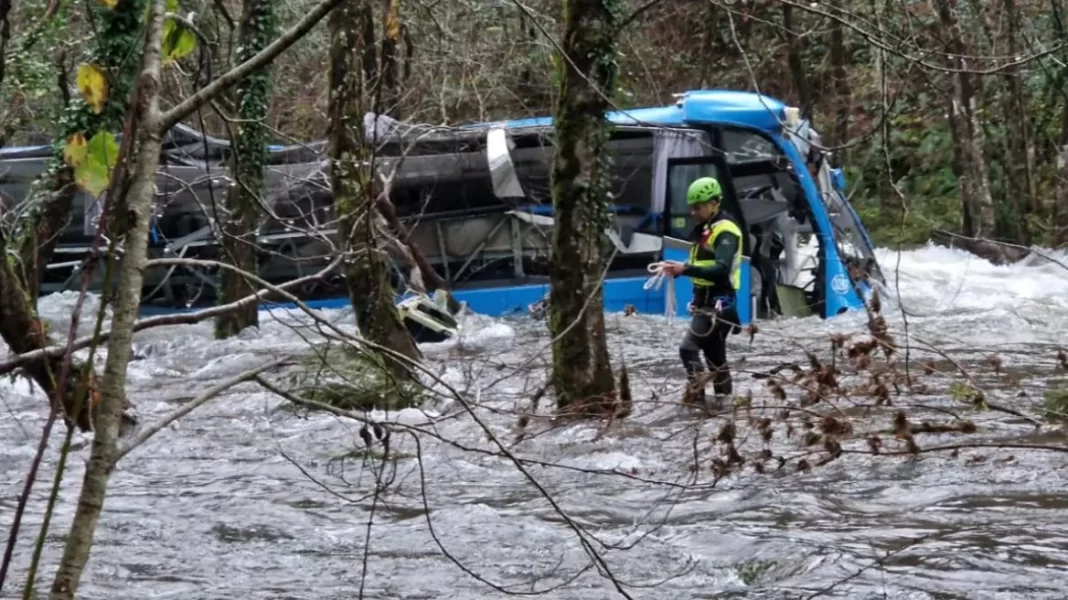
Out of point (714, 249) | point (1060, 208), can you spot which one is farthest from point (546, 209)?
point (1060, 208)

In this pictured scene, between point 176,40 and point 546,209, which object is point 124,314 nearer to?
point 176,40

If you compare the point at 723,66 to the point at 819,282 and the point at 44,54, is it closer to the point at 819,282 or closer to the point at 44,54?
the point at 819,282

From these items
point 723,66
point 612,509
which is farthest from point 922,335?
point 723,66

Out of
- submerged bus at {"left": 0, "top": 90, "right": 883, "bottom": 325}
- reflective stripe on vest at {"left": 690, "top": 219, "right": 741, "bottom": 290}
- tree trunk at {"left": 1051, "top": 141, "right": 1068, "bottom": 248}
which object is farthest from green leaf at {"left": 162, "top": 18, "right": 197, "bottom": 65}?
tree trunk at {"left": 1051, "top": 141, "right": 1068, "bottom": 248}

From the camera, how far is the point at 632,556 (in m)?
6.64

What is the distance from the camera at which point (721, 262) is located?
10883 millimetres

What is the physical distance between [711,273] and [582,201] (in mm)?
1683

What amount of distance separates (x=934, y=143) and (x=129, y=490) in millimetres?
21836

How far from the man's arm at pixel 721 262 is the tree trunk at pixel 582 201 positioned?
111 centimetres

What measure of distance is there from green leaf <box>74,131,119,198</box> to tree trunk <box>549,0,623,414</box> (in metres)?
6.58

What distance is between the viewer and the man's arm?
10844 mm

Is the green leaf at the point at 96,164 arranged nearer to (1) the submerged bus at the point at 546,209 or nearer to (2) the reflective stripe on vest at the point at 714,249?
(2) the reflective stripe on vest at the point at 714,249

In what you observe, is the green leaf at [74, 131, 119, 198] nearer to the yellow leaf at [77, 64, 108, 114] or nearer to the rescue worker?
the yellow leaf at [77, 64, 108, 114]

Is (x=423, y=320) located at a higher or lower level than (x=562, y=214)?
lower
